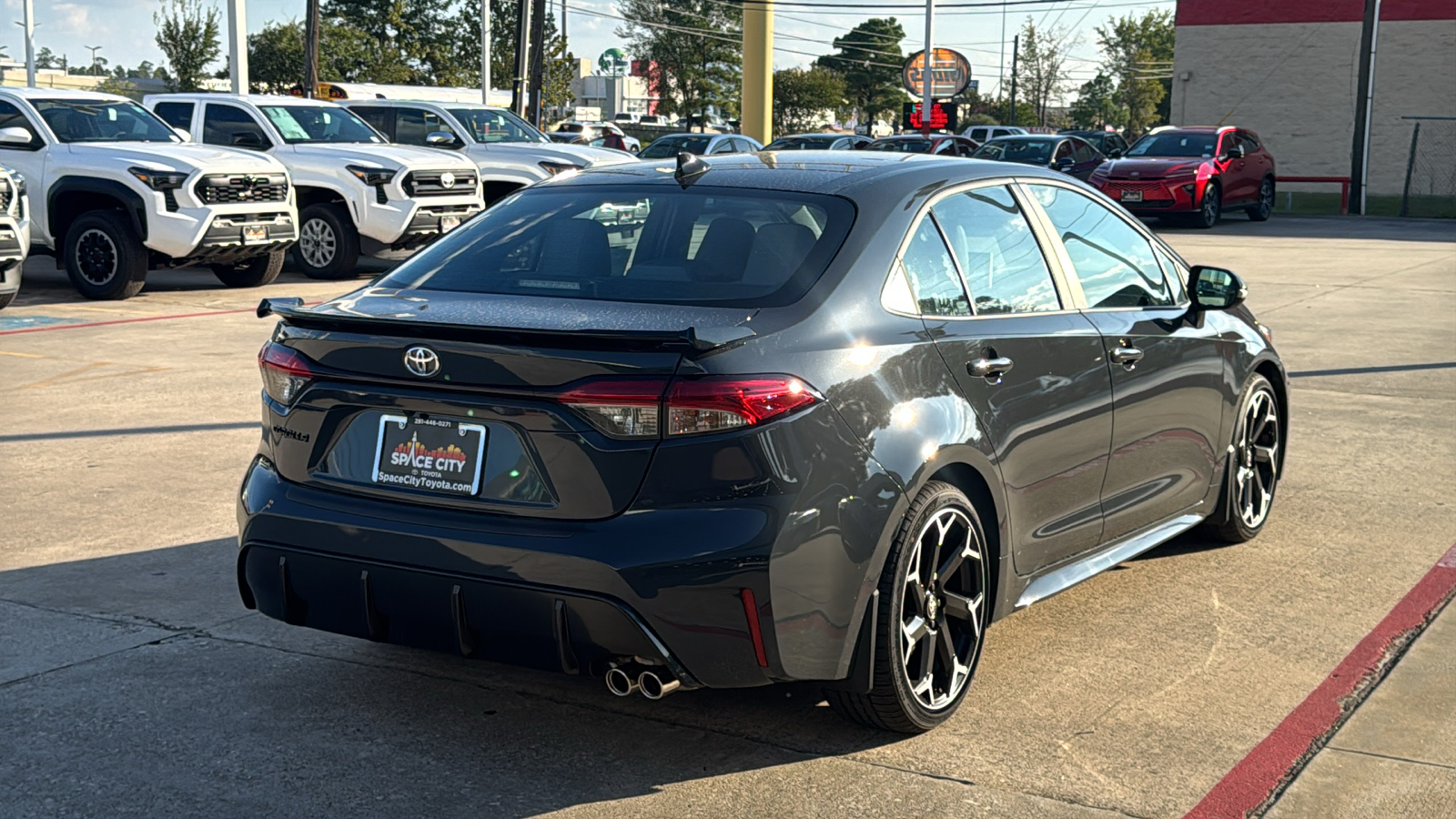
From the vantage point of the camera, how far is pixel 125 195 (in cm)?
1458

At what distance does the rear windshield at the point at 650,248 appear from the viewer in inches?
169

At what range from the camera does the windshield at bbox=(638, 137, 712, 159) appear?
29328mm

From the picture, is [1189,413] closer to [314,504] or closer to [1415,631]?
[1415,631]

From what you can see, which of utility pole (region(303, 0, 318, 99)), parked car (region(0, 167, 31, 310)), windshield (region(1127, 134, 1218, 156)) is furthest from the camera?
utility pole (region(303, 0, 318, 99))

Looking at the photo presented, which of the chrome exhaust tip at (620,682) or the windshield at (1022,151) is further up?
the windshield at (1022,151)

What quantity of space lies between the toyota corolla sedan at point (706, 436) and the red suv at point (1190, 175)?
937 inches

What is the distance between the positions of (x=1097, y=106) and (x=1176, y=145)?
89735 millimetres

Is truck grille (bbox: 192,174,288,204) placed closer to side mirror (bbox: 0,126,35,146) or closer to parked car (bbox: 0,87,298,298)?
parked car (bbox: 0,87,298,298)

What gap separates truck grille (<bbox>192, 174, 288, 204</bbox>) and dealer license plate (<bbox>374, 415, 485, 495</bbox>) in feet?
38.0

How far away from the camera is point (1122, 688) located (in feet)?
15.5

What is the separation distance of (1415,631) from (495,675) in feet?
10.1

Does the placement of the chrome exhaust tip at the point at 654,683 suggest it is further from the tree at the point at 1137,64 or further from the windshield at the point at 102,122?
the tree at the point at 1137,64

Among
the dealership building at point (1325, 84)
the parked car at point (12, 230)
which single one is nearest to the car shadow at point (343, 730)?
the parked car at point (12, 230)

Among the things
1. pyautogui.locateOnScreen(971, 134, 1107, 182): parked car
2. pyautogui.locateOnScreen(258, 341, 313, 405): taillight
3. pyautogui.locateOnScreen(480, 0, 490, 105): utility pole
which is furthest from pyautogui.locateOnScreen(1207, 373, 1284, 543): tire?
pyautogui.locateOnScreen(480, 0, 490, 105): utility pole
